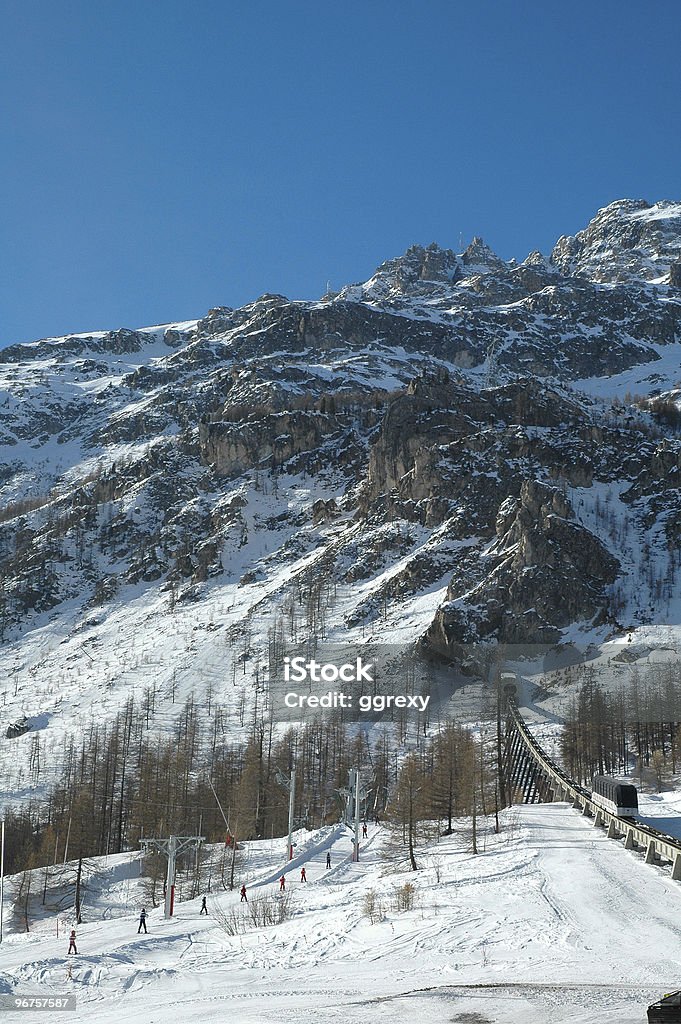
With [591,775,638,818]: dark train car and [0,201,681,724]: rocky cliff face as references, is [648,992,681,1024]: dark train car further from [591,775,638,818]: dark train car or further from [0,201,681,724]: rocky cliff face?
[0,201,681,724]: rocky cliff face

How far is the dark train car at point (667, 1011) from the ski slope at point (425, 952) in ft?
4.03

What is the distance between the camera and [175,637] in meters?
137

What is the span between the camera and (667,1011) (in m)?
15.1

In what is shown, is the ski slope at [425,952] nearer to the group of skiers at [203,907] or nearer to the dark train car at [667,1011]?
the group of skiers at [203,907]

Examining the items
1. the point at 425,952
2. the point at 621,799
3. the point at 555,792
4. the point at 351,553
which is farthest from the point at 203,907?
the point at 351,553

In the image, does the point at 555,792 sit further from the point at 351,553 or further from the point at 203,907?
the point at 351,553

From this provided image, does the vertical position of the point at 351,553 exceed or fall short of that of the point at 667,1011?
it exceeds it

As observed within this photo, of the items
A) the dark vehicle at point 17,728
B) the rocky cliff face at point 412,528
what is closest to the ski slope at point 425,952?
the dark vehicle at point 17,728

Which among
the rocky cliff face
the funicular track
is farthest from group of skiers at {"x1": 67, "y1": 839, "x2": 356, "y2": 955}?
the rocky cliff face

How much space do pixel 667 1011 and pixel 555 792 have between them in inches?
1986

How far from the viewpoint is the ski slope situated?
1850cm

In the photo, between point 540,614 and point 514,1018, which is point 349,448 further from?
point 514,1018

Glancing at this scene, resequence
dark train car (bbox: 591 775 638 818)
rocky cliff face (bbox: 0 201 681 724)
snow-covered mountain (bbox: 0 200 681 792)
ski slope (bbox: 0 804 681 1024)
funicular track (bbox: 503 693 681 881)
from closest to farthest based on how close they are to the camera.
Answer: ski slope (bbox: 0 804 681 1024) → funicular track (bbox: 503 693 681 881) → dark train car (bbox: 591 775 638 818) → snow-covered mountain (bbox: 0 200 681 792) → rocky cliff face (bbox: 0 201 681 724)

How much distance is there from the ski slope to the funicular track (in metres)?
0.97
